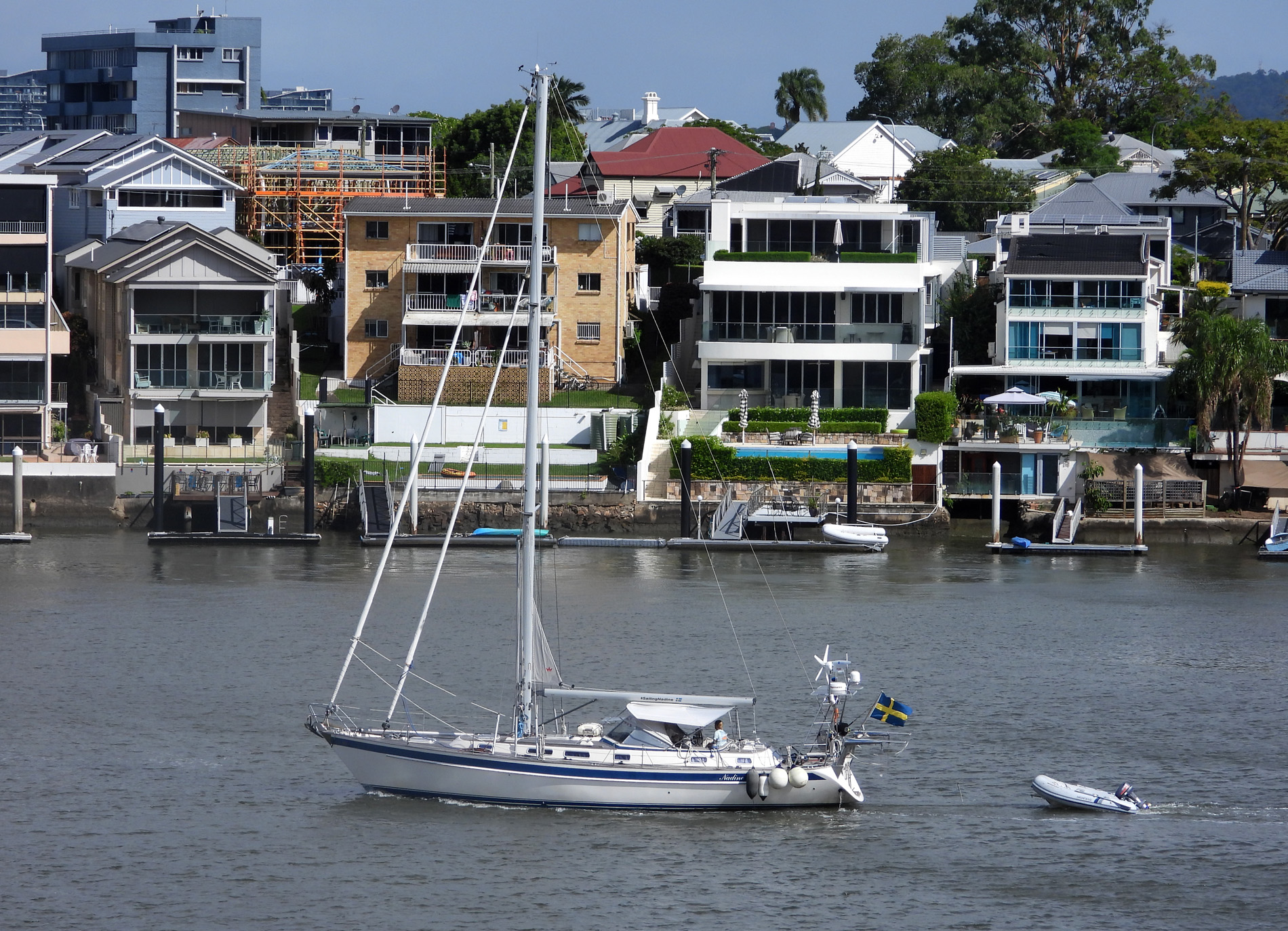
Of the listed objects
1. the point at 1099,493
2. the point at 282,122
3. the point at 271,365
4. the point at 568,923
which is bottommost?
the point at 568,923

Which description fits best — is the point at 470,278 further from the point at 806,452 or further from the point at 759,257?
the point at 806,452

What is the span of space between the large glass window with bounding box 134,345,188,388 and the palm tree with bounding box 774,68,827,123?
81.0 m

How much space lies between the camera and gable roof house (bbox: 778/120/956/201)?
392 ft

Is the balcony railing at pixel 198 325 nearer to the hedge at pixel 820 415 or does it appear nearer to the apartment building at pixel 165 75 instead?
the hedge at pixel 820 415

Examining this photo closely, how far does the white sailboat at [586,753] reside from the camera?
30.9 m

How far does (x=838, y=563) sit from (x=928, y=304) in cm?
2087

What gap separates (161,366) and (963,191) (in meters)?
49.6

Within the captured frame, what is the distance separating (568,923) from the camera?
27.3 m

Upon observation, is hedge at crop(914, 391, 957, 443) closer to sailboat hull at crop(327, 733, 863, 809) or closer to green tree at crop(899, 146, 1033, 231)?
green tree at crop(899, 146, 1033, 231)

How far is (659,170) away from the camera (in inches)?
4171

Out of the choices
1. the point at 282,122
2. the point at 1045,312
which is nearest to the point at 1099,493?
the point at 1045,312

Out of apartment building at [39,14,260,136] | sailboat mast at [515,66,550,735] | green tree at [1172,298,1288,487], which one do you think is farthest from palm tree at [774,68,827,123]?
sailboat mast at [515,66,550,735]

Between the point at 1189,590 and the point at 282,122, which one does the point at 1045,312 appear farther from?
the point at 282,122

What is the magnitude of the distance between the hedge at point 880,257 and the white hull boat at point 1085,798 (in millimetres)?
42827
